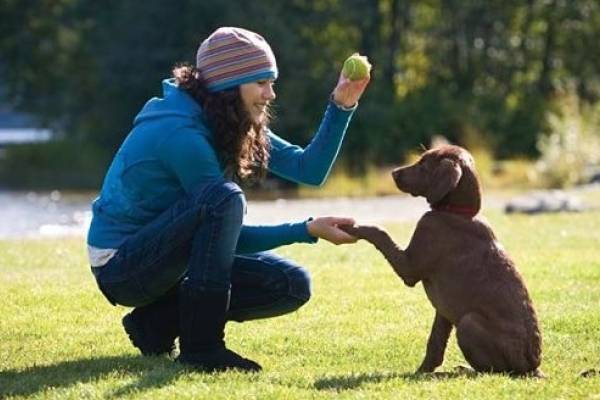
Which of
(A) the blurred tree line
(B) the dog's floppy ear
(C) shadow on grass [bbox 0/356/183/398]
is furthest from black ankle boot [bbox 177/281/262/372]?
(A) the blurred tree line

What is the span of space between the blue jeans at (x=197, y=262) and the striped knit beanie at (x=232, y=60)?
0.50 meters

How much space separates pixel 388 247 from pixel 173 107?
1.14 metres

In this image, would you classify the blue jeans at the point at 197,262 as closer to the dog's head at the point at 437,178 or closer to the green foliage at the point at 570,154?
the dog's head at the point at 437,178

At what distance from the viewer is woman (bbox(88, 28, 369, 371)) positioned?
18.1ft

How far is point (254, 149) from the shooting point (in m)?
5.88

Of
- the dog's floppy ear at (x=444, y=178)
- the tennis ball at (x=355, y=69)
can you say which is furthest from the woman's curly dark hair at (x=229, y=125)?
the dog's floppy ear at (x=444, y=178)

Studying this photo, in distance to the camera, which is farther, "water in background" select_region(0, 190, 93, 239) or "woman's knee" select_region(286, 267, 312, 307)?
"water in background" select_region(0, 190, 93, 239)

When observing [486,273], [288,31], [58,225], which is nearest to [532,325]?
[486,273]

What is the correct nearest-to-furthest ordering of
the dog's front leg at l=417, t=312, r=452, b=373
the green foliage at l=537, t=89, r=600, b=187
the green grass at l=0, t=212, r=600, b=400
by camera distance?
the green grass at l=0, t=212, r=600, b=400
the dog's front leg at l=417, t=312, r=452, b=373
the green foliage at l=537, t=89, r=600, b=187

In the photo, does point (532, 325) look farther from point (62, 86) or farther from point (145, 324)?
point (62, 86)

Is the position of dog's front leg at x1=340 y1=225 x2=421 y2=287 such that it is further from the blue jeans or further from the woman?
the blue jeans

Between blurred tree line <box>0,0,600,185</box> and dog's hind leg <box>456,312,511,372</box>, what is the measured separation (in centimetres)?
2159

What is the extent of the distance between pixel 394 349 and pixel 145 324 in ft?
4.14

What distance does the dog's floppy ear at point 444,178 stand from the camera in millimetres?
5570
